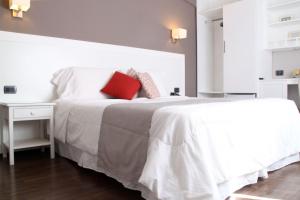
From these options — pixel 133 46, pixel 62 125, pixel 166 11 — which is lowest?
pixel 62 125

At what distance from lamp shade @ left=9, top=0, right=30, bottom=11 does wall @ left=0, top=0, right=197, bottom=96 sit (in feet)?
0.37

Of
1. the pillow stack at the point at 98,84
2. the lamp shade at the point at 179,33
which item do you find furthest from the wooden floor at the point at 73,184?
the lamp shade at the point at 179,33

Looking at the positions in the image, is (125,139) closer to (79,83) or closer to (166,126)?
(166,126)

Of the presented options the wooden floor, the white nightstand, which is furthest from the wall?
the wooden floor

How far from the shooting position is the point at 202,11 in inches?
203

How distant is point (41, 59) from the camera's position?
303 centimetres

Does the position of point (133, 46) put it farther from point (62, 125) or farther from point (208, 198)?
point (208, 198)

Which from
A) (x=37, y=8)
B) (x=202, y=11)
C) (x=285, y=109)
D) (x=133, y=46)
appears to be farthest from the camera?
(x=202, y=11)

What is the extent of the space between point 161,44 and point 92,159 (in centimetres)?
278

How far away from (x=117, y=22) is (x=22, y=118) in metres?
2.01

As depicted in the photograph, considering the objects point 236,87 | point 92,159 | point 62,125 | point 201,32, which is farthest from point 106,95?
point 201,32

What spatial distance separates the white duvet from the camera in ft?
4.58

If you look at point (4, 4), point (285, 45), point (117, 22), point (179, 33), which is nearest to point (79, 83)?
point (4, 4)

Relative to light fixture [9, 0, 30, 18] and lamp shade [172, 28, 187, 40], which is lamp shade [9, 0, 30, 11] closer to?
light fixture [9, 0, 30, 18]
